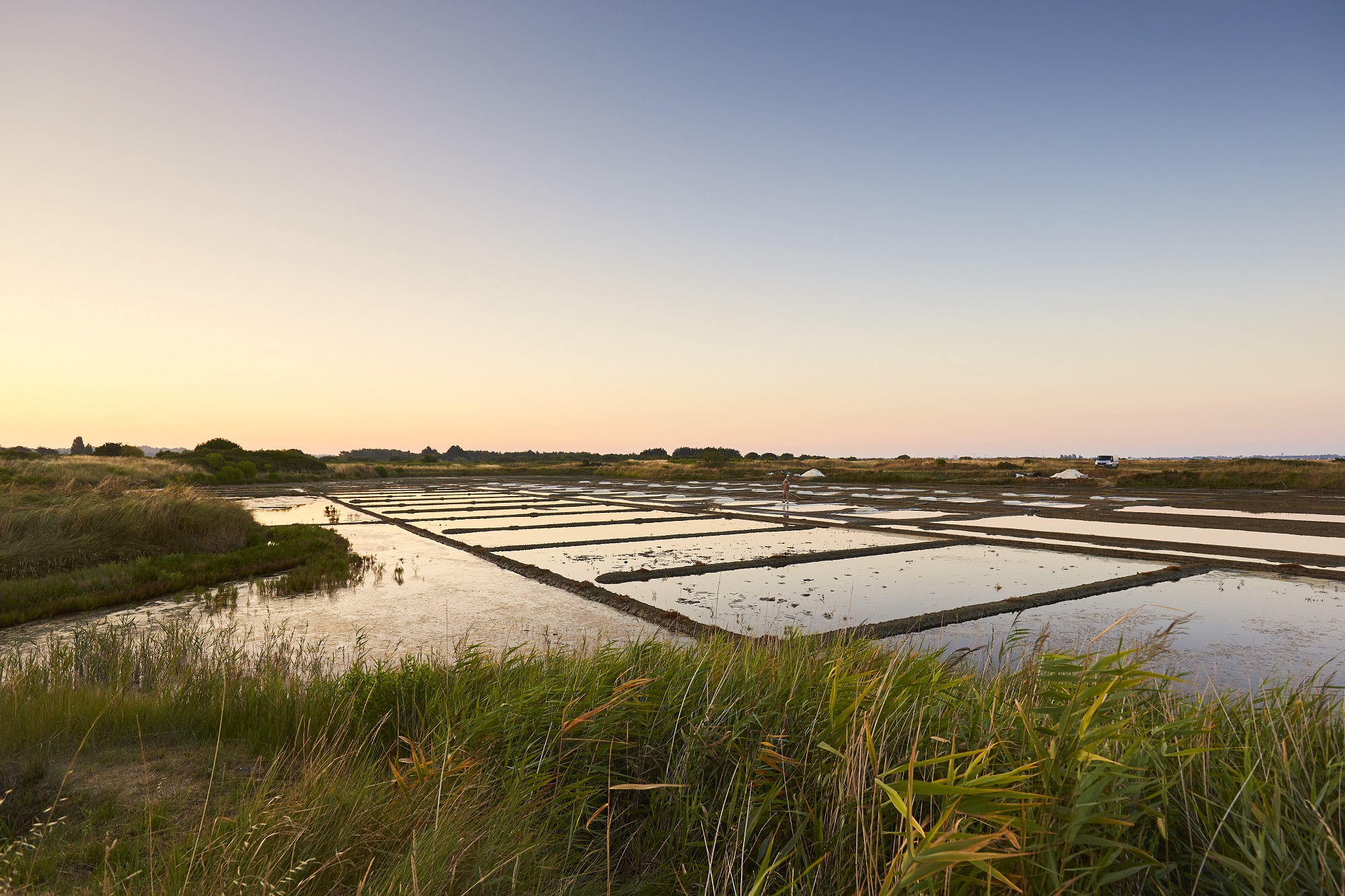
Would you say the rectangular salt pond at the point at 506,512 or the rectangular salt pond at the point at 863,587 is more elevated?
the rectangular salt pond at the point at 863,587

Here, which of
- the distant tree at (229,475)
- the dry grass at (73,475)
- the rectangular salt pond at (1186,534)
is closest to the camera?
the rectangular salt pond at (1186,534)

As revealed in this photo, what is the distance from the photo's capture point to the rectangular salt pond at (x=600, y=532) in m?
18.3

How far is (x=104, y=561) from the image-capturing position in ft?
42.3

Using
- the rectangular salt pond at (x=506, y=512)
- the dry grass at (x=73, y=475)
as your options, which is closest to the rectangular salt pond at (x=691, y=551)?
the rectangular salt pond at (x=506, y=512)

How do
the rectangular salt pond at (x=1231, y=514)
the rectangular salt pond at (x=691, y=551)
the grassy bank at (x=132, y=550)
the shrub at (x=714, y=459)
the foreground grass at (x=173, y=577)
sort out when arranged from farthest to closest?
1. the shrub at (x=714, y=459)
2. the rectangular salt pond at (x=1231, y=514)
3. the rectangular salt pond at (x=691, y=551)
4. the grassy bank at (x=132, y=550)
5. the foreground grass at (x=173, y=577)

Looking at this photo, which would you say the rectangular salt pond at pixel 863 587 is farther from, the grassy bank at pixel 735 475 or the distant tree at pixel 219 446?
the distant tree at pixel 219 446

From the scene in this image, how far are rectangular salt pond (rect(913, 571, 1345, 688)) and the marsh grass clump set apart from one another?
645 inches

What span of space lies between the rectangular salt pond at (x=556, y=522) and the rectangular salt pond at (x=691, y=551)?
5.17 m

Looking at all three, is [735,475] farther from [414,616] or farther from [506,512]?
[414,616]

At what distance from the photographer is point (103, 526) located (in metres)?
14.2

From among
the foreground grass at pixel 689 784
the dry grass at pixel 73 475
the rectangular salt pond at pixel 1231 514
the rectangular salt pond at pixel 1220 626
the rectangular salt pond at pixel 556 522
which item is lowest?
the rectangular salt pond at pixel 556 522

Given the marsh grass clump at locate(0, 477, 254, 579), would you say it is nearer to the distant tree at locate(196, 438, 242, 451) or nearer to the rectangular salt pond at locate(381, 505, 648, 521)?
the rectangular salt pond at locate(381, 505, 648, 521)

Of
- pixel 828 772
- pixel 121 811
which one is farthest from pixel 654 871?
pixel 121 811

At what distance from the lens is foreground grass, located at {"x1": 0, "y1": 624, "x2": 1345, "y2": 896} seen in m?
2.12
